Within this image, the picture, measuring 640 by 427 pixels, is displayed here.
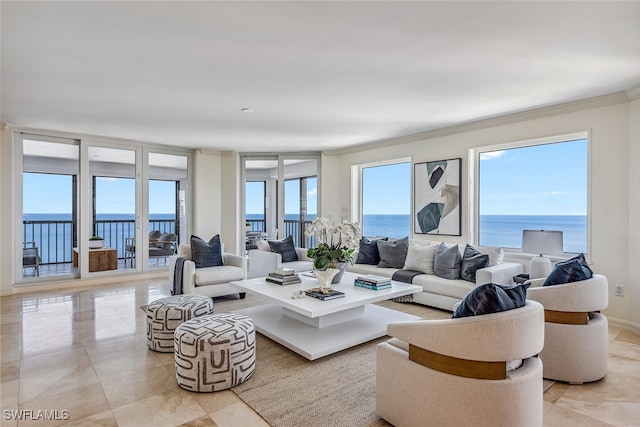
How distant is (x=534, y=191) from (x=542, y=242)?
1276 mm

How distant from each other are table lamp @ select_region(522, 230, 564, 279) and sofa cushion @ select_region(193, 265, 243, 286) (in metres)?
3.71

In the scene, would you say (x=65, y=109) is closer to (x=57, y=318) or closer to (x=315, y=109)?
(x=57, y=318)

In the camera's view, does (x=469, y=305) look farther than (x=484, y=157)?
No

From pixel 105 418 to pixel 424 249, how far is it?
12.9ft

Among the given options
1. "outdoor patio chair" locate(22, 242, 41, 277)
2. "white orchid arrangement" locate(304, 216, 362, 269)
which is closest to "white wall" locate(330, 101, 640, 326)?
"white orchid arrangement" locate(304, 216, 362, 269)

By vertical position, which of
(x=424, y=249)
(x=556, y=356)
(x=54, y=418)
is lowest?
(x=54, y=418)

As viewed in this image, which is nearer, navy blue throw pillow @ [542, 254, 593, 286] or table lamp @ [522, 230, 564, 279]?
navy blue throw pillow @ [542, 254, 593, 286]

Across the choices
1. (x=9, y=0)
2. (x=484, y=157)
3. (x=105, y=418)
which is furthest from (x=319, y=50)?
(x=484, y=157)

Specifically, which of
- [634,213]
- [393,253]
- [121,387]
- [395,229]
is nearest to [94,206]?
[121,387]

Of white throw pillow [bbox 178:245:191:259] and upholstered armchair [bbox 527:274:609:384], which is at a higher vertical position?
white throw pillow [bbox 178:245:191:259]

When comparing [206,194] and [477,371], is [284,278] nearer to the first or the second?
[477,371]

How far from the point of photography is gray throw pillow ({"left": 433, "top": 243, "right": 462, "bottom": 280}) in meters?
4.32

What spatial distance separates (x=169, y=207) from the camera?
7094mm

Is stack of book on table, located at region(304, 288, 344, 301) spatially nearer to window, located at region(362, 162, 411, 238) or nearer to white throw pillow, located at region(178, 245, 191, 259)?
white throw pillow, located at region(178, 245, 191, 259)
